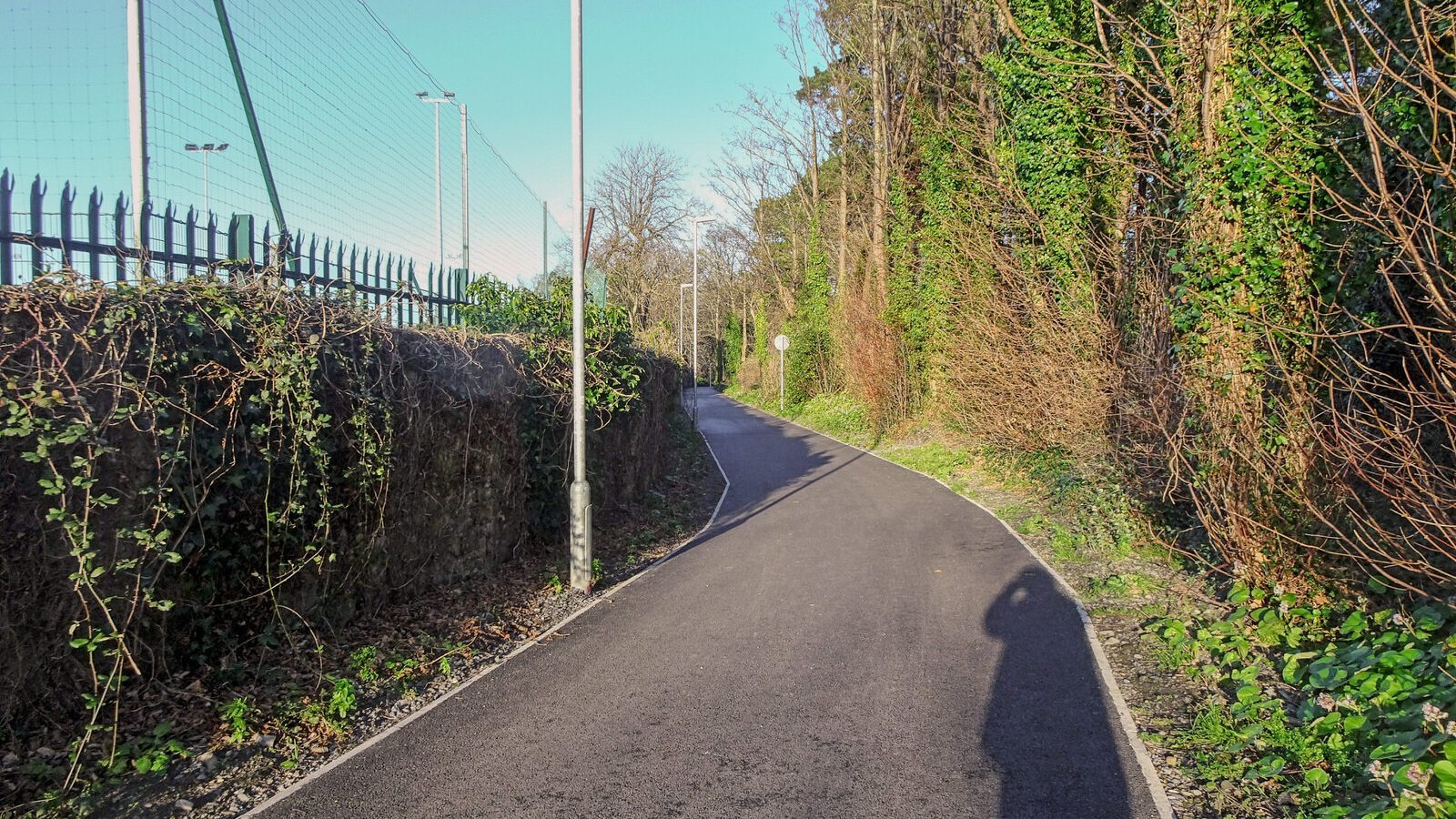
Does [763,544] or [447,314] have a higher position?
[447,314]

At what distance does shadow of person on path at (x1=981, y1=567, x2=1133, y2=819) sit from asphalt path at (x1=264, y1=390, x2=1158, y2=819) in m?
0.02

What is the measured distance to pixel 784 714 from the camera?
5410mm

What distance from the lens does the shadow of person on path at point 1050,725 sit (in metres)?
4.32

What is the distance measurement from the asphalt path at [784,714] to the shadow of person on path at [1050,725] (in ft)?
0.05

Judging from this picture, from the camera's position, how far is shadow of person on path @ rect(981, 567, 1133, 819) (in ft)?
14.2

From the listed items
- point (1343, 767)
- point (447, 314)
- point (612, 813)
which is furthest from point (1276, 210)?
point (447, 314)

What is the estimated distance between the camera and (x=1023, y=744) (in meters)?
4.95

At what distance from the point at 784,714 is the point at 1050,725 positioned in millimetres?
1598

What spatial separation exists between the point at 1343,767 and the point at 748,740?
3027 mm

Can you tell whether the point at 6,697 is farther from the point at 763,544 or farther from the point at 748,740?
the point at 763,544

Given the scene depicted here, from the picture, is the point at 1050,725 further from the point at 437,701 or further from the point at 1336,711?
the point at 437,701

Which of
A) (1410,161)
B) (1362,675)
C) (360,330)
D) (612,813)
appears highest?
(1410,161)

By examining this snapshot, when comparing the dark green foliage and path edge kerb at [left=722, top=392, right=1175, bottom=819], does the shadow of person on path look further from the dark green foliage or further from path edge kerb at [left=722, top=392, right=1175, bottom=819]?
the dark green foliage

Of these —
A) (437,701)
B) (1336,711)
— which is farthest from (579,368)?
(1336,711)
